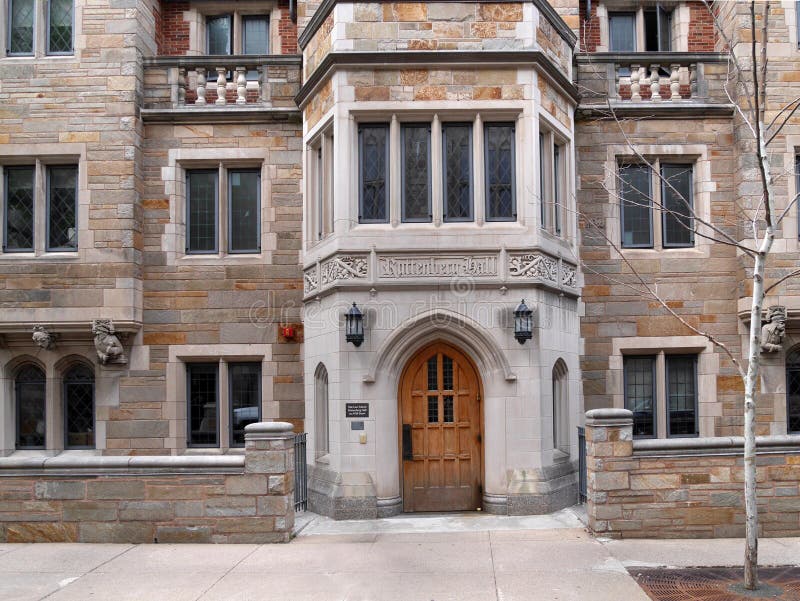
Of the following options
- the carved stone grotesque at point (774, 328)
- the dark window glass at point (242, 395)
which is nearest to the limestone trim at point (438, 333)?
the dark window glass at point (242, 395)

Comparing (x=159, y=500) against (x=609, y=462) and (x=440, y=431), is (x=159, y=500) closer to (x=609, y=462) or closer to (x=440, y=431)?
(x=440, y=431)

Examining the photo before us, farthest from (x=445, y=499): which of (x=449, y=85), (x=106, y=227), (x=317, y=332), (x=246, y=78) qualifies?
(x=246, y=78)

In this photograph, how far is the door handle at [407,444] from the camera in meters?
11.3

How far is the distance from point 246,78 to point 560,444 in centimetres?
795

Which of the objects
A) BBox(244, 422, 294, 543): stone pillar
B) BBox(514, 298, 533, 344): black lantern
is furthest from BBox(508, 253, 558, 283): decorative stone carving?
BBox(244, 422, 294, 543): stone pillar

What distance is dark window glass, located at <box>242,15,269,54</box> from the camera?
1442 cm

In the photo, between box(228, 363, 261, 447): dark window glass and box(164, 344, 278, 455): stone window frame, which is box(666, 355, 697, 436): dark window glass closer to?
box(164, 344, 278, 455): stone window frame

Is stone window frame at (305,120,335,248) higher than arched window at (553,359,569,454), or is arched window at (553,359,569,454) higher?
stone window frame at (305,120,335,248)

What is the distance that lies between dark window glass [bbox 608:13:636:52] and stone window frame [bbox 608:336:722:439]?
535cm

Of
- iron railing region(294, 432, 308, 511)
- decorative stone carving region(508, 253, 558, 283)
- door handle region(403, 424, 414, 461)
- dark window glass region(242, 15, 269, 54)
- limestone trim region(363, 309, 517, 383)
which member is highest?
dark window glass region(242, 15, 269, 54)

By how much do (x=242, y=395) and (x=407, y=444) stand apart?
3298mm

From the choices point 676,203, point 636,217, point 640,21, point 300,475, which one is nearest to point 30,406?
point 300,475

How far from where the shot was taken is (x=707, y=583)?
768cm

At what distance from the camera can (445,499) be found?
11.3 meters
